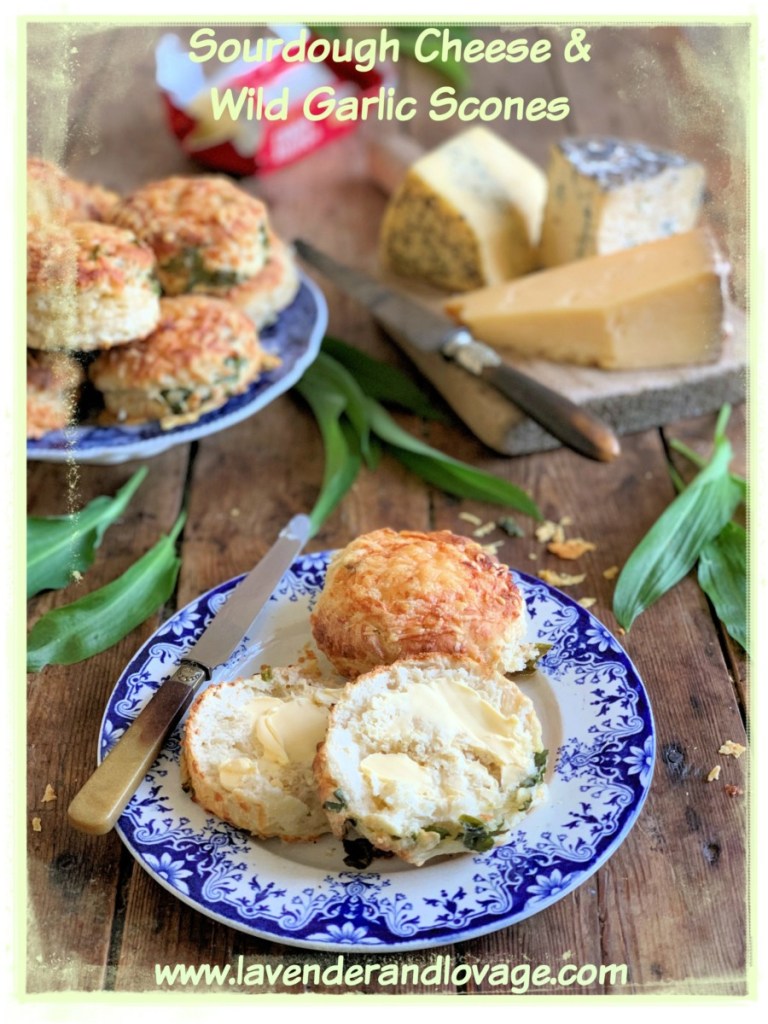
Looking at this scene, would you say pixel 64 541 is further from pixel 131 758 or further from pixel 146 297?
pixel 131 758

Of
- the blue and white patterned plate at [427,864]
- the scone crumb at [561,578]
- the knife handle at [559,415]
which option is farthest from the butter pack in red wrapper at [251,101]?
the blue and white patterned plate at [427,864]

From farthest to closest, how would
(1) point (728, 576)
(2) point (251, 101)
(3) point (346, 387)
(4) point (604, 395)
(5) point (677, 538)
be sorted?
(2) point (251, 101), (3) point (346, 387), (4) point (604, 395), (5) point (677, 538), (1) point (728, 576)

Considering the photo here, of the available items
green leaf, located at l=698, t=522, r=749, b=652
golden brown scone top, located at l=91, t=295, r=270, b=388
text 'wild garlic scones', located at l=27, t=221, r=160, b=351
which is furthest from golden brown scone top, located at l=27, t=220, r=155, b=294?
green leaf, located at l=698, t=522, r=749, b=652

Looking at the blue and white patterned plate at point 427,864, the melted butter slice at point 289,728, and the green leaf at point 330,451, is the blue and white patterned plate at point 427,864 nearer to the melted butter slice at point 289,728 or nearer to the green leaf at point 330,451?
the melted butter slice at point 289,728

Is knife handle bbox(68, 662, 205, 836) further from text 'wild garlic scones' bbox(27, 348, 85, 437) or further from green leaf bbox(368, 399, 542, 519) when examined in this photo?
green leaf bbox(368, 399, 542, 519)

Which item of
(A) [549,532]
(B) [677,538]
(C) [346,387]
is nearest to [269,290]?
(C) [346,387]

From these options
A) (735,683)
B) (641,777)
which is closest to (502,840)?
(641,777)
